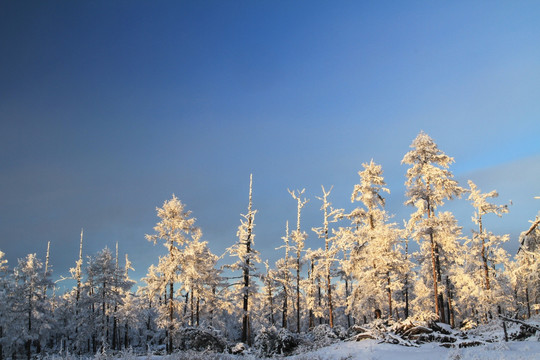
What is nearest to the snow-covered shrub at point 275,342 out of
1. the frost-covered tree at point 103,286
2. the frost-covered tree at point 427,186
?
the frost-covered tree at point 427,186

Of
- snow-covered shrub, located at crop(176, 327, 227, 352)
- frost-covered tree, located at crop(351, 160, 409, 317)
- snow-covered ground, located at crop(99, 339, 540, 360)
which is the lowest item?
snow-covered shrub, located at crop(176, 327, 227, 352)

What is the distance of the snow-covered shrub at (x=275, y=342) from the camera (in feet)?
78.7

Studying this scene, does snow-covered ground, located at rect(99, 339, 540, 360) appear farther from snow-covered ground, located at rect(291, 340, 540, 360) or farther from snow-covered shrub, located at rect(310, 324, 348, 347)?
snow-covered shrub, located at rect(310, 324, 348, 347)

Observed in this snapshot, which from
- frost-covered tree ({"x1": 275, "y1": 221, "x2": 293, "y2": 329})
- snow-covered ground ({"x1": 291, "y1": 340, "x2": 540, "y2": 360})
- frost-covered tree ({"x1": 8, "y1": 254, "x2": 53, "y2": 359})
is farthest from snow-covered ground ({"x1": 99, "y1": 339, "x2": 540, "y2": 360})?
frost-covered tree ({"x1": 8, "y1": 254, "x2": 53, "y2": 359})

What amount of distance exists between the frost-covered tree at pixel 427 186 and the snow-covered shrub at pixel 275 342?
10.0 m

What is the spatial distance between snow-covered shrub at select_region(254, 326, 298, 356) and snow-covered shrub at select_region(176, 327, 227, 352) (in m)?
2.52

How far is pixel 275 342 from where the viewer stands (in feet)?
80.1

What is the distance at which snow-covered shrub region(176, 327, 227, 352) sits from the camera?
77.2ft

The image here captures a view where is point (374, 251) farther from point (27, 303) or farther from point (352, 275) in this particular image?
point (27, 303)

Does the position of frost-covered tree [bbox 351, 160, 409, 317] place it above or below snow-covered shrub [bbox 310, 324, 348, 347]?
above

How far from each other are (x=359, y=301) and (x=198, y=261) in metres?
14.5

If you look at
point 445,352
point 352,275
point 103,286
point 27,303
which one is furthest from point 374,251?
point 27,303

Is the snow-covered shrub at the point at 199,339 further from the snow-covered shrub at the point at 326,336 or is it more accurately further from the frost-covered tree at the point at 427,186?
the frost-covered tree at the point at 427,186

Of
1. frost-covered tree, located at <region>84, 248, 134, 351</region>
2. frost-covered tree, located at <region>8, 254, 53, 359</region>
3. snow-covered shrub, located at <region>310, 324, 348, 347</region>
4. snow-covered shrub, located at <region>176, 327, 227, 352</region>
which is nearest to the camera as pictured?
snow-covered shrub, located at <region>176, 327, 227, 352</region>
